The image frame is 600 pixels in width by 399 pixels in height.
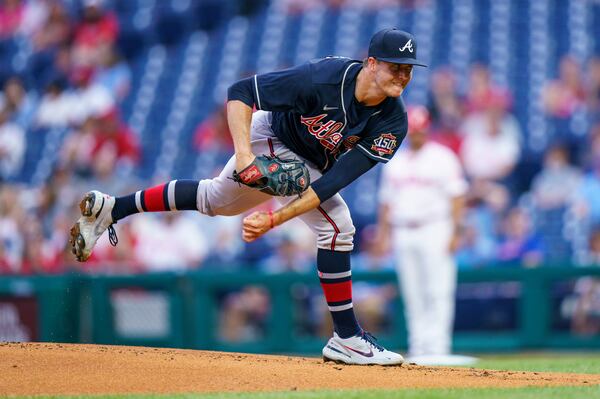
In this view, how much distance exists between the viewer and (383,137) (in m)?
5.43

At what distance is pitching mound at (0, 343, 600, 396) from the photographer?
4918 mm

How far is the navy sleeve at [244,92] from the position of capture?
5.29 m

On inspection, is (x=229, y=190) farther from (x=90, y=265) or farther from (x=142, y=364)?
(x=90, y=265)

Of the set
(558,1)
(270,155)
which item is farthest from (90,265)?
(558,1)

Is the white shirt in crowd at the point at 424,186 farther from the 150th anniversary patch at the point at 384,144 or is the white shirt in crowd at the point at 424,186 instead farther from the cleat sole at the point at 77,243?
the cleat sole at the point at 77,243

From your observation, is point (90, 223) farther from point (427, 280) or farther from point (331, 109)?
point (427, 280)

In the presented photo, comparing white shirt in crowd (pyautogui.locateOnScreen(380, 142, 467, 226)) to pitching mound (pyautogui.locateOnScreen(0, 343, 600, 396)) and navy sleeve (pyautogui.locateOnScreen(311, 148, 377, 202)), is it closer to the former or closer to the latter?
pitching mound (pyautogui.locateOnScreen(0, 343, 600, 396))

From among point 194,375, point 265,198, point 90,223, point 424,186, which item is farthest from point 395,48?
point 424,186

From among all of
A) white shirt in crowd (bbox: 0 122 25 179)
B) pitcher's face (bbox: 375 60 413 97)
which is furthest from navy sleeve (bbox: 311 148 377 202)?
white shirt in crowd (bbox: 0 122 25 179)

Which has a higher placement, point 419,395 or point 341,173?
point 341,173

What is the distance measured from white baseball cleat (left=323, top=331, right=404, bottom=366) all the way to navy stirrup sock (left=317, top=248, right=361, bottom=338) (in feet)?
0.12

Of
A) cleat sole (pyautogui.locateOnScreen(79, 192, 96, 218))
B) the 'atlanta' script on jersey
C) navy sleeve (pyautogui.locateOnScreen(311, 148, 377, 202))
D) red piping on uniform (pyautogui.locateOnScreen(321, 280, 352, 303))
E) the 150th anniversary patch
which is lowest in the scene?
red piping on uniform (pyautogui.locateOnScreen(321, 280, 352, 303))

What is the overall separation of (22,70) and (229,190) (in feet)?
34.2

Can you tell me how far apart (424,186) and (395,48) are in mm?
3369
